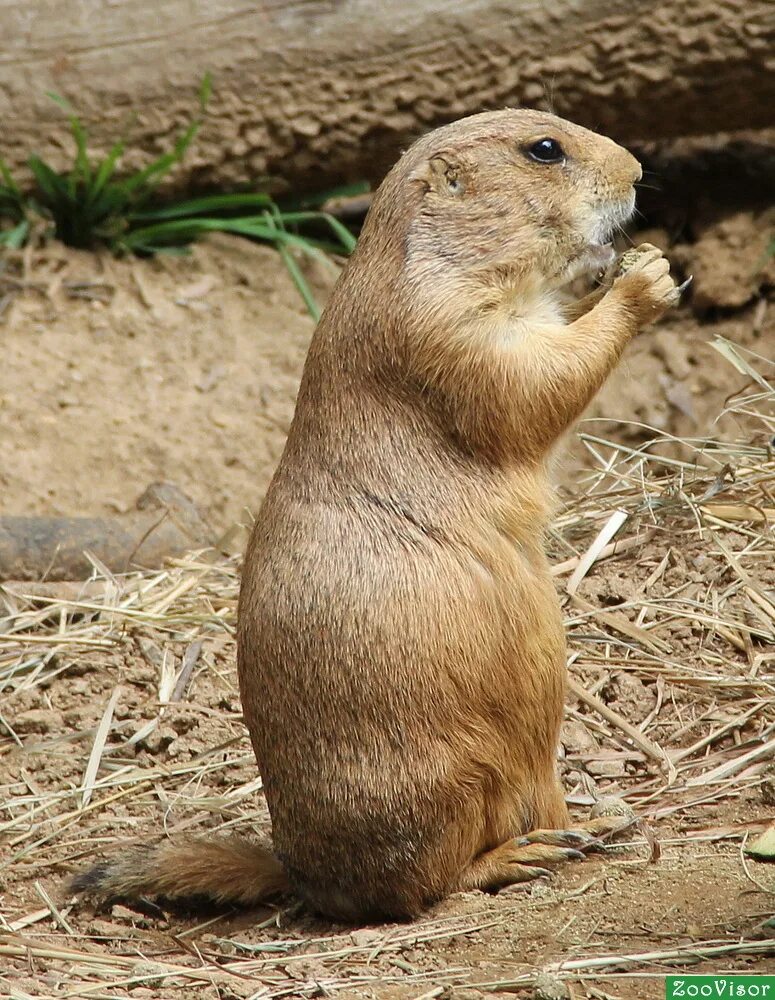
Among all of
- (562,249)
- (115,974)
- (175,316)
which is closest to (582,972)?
(115,974)

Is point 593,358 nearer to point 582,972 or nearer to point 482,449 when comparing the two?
point 482,449

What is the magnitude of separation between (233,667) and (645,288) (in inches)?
92.0

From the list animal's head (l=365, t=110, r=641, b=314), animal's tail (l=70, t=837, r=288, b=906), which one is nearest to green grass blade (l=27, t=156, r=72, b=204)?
animal's head (l=365, t=110, r=641, b=314)

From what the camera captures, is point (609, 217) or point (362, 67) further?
point (362, 67)

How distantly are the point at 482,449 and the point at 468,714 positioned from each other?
0.76 m

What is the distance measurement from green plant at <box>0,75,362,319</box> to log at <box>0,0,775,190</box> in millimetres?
177

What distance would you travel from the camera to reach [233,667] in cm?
574

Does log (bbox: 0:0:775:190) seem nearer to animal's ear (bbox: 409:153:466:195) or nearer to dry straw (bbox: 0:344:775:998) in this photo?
dry straw (bbox: 0:344:775:998)

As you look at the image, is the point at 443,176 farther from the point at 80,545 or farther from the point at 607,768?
the point at 80,545

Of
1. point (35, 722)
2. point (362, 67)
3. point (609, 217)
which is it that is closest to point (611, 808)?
point (609, 217)

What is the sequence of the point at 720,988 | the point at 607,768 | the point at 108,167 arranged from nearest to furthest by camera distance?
the point at 720,988 → the point at 607,768 → the point at 108,167

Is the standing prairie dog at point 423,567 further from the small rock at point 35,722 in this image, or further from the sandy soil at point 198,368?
the sandy soil at point 198,368

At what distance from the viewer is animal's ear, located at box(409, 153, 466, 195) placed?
432cm

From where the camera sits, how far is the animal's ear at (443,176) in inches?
170
